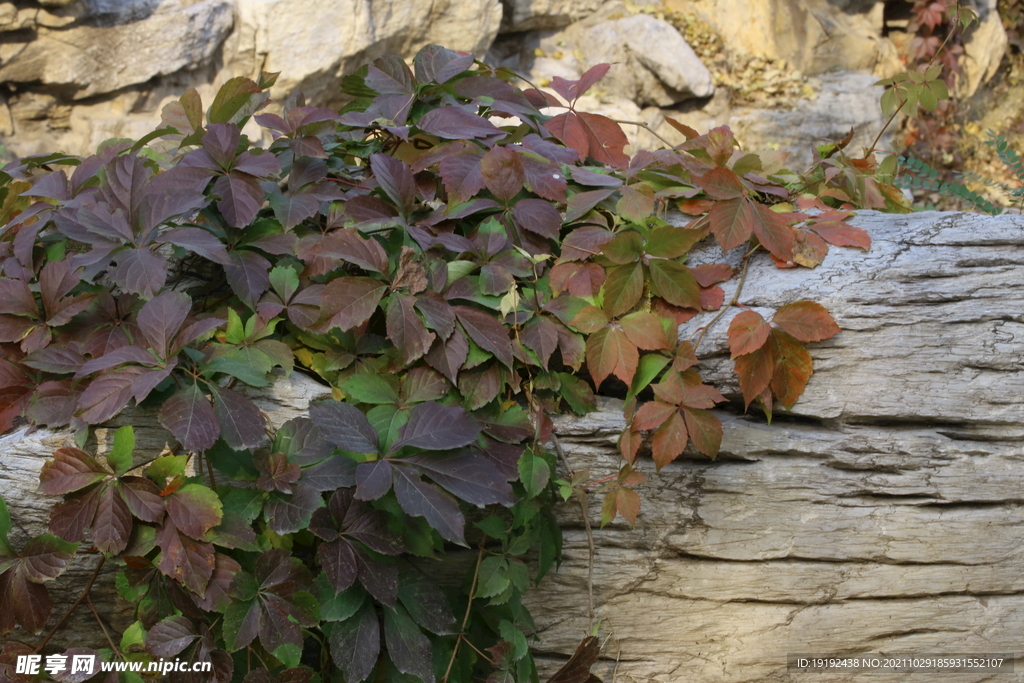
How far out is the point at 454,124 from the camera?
5.44 ft

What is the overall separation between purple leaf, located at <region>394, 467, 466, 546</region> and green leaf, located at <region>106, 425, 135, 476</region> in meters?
0.46

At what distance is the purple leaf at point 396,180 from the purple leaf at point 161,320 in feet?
1.53

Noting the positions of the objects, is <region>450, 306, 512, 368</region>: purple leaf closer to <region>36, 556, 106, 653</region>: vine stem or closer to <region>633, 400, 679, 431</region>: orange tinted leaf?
<region>633, 400, 679, 431</region>: orange tinted leaf

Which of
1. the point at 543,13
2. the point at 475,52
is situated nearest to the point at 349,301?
the point at 475,52

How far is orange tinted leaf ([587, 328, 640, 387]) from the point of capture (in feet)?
4.84

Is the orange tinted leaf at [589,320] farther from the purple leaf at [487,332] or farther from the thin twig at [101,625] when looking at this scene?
the thin twig at [101,625]

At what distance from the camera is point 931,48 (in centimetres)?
637

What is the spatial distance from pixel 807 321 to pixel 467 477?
29.8 inches

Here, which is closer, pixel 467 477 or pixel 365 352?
pixel 467 477

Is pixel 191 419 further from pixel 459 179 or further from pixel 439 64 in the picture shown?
pixel 439 64

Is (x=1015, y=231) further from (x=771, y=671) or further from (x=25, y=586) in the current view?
(x=25, y=586)

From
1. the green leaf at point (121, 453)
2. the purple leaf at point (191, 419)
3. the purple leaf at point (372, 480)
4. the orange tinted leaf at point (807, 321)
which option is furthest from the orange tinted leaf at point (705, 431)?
the green leaf at point (121, 453)

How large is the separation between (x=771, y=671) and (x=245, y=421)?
126 cm

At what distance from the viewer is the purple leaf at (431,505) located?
118cm
